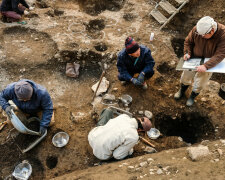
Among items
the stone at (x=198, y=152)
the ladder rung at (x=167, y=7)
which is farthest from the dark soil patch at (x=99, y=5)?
the stone at (x=198, y=152)

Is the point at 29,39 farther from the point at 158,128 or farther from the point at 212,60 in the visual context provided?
the point at 212,60

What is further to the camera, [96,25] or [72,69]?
[96,25]

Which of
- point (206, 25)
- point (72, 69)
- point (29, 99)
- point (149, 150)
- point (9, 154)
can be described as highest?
point (206, 25)

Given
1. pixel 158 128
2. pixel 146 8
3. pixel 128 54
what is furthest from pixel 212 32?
pixel 146 8

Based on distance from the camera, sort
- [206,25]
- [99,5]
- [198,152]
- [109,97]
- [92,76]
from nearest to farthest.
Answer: [198,152], [206,25], [109,97], [92,76], [99,5]

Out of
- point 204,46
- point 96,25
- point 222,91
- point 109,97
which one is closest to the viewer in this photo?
point 204,46

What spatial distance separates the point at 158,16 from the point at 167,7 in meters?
0.50

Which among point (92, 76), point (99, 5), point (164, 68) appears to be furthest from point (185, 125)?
point (99, 5)

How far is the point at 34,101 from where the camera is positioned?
4.54m

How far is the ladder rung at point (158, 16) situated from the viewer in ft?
25.9

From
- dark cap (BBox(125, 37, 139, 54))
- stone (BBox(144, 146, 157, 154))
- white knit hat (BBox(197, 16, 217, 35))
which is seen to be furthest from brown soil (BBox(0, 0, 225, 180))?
white knit hat (BBox(197, 16, 217, 35))

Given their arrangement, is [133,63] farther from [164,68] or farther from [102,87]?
[164,68]

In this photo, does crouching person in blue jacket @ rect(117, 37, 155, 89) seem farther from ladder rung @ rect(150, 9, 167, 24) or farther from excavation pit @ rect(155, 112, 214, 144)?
ladder rung @ rect(150, 9, 167, 24)

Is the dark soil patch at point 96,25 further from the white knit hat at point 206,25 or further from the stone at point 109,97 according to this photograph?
the white knit hat at point 206,25
